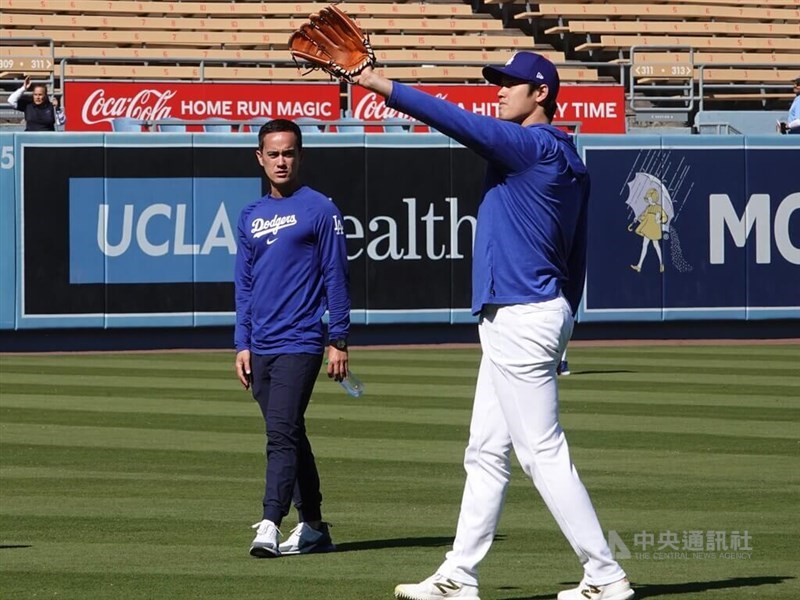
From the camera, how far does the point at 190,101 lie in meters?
25.0

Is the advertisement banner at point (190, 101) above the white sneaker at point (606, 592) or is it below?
above

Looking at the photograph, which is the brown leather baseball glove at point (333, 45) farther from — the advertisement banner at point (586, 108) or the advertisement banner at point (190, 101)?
the advertisement banner at point (586, 108)

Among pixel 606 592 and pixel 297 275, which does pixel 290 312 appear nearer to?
pixel 297 275

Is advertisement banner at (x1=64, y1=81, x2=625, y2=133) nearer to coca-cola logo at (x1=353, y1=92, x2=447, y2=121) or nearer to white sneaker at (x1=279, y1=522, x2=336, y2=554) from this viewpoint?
coca-cola logo at (x1=353, y1=92, x2=447, y2=121)

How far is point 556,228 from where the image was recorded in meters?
5.96

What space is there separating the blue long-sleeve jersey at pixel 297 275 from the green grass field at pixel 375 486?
1019 mm

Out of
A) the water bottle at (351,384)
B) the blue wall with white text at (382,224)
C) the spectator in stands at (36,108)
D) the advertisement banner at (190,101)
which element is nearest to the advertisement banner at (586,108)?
the advertisement banner at (190,101)

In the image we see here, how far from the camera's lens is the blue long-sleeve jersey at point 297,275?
24.4 ft

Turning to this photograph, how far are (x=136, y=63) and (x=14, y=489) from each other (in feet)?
69.8

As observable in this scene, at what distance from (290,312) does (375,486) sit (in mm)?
2495

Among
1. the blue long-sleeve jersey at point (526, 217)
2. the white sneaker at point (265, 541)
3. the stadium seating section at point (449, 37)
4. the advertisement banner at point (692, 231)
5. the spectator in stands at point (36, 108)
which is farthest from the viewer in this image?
the stadium seating section at point (449, 37)

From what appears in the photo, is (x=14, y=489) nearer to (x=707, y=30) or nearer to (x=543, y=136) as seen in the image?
(x=543, y=136)

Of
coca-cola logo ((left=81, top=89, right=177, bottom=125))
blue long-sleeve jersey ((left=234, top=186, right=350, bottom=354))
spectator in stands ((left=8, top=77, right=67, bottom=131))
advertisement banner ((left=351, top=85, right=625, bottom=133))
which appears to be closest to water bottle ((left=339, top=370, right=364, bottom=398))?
blue long-sleeve jersey ((left=234, top=186, right=350, bottom=354))

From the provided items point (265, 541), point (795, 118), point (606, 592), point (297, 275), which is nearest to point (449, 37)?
point (795, 118)
